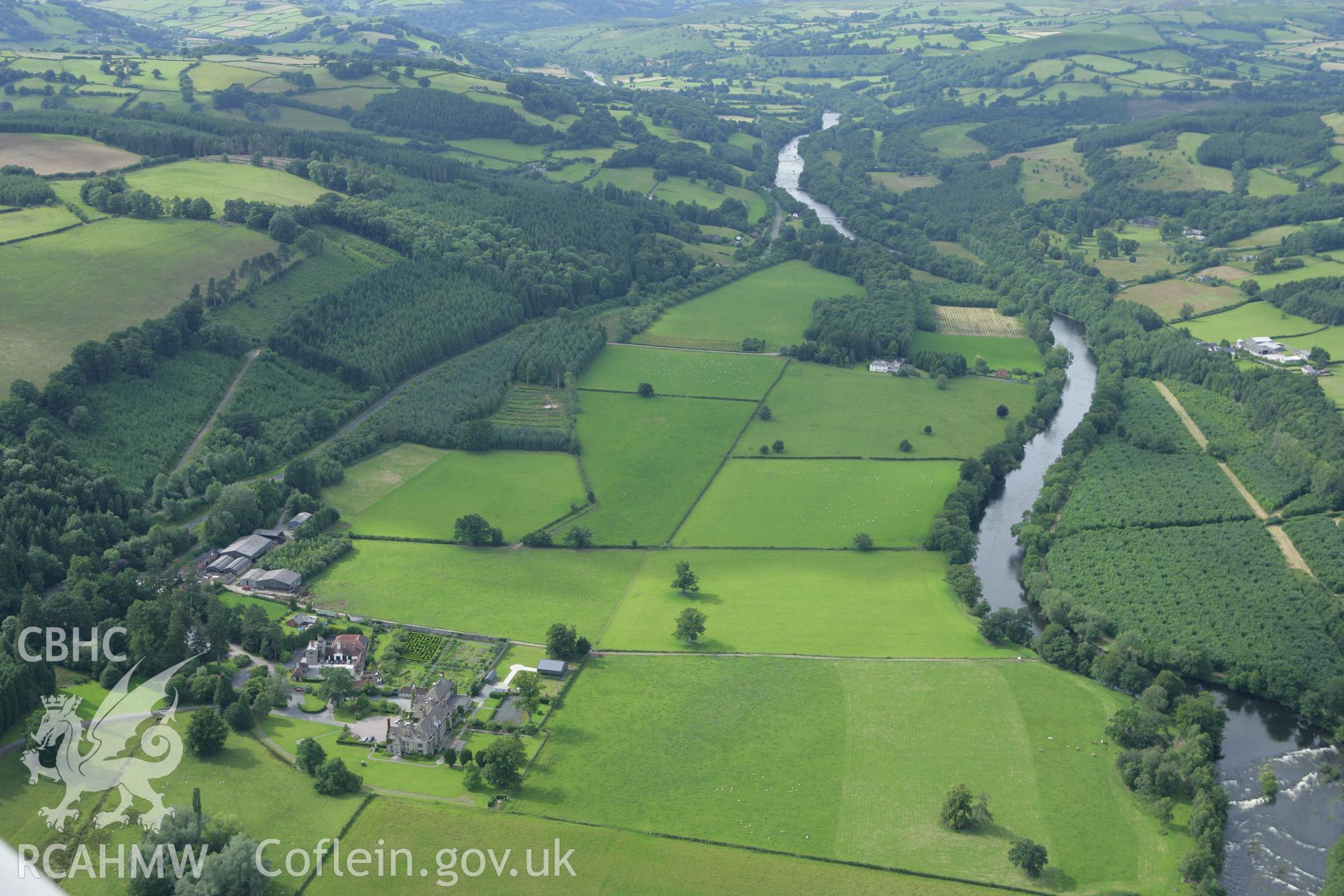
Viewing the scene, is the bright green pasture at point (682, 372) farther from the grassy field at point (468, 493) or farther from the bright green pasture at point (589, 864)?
the bright green pasture at point (589, 864)

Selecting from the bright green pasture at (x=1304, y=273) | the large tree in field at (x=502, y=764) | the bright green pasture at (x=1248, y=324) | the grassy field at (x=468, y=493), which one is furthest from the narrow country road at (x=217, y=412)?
the bright green pasture at (x=1304, y=273)

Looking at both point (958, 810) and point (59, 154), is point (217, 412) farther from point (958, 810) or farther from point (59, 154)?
point (958, 810)

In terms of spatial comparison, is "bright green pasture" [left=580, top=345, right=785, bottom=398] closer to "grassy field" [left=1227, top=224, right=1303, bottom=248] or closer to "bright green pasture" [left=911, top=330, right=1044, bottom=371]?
"bright green pasture" [left=911, top=330, right=1044, bottom=371]

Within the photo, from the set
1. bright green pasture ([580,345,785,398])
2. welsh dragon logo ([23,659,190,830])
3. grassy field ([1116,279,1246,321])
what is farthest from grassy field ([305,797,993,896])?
grassy field ([1116,279,1246,321])

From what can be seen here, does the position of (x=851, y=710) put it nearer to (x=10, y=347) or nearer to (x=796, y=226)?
(x=10, y=347)

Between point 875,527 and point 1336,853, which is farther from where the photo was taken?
point 875,527

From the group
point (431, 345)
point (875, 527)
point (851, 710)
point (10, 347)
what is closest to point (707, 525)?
point (875, 527)

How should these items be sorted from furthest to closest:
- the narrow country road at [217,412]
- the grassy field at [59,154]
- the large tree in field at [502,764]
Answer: the grassy field at [59,154] → the narrow country road at [217,412] → the large tree in field at [502,764]
